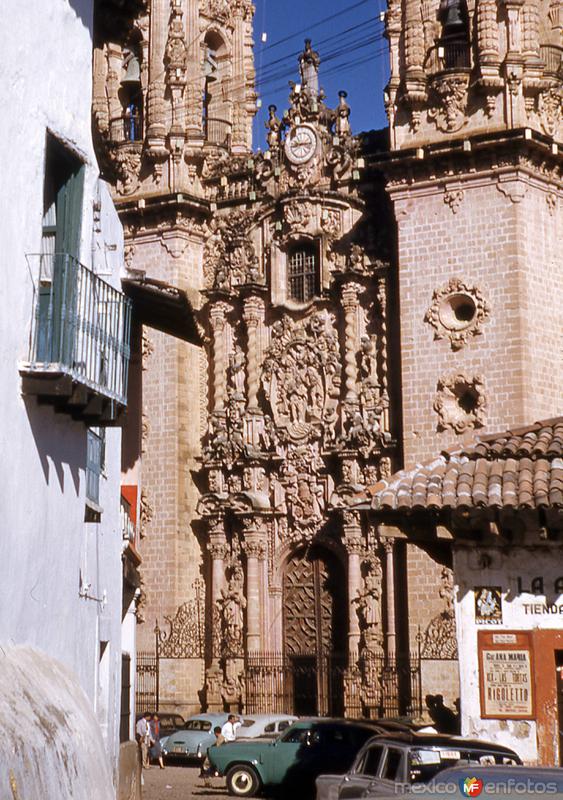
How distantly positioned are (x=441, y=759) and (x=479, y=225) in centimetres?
1937

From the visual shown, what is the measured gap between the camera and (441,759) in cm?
1270

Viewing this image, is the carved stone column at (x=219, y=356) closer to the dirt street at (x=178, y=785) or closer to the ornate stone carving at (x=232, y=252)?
the ornate stone carving at (x=232, y=252)

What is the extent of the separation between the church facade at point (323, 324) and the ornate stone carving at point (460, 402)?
45mm

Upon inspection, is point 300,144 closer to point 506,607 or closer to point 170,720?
point 170,720

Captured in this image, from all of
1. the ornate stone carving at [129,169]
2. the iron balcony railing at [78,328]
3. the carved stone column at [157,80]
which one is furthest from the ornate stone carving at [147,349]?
the iron balcony railing at [78,328]

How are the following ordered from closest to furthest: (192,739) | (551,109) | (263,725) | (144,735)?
(263,725) < (144,735) < (192,739) < (551,109)

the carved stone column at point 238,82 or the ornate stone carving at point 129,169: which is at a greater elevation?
the carved stone column at point 238,82

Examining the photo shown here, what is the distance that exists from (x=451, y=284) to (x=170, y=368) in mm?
7274

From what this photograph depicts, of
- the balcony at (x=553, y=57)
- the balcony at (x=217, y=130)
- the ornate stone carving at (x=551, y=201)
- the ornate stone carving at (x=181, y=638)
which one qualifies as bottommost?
the ornate stone carving at (x=181, y=638)

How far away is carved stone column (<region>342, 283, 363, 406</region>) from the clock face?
3434 mm

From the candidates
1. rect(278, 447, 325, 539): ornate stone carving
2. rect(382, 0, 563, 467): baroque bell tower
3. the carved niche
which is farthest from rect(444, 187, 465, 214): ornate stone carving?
rect(278, 447, 325, 539): ornate stone carving

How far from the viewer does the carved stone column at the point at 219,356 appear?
34.5 m

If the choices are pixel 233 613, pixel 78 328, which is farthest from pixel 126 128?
pixel 78 328

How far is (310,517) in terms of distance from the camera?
32.8 meters
